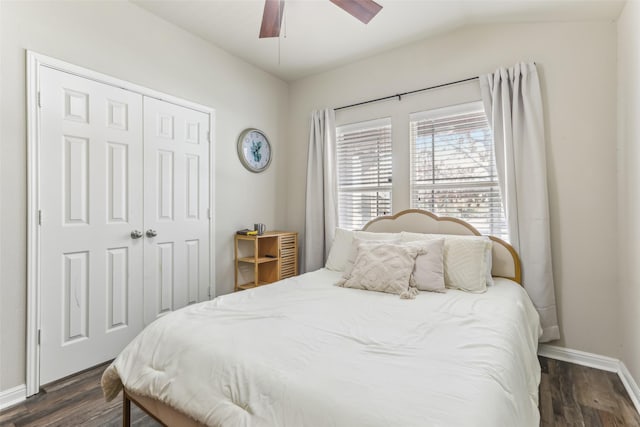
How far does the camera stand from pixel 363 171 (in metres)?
3.39

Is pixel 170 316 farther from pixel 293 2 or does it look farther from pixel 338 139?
pixel 338 139

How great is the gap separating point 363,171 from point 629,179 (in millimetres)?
2086

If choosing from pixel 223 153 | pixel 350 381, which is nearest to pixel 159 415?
pixel 350 381

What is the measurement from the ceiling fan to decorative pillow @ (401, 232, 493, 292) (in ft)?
5.51

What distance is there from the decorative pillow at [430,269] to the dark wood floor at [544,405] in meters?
0.89

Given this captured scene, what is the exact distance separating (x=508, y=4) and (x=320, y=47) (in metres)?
1.62

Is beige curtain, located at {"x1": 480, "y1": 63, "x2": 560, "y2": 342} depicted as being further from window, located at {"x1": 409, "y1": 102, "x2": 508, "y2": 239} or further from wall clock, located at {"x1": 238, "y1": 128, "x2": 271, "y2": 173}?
wall clock, located at {"x1": 238, "y1": 128, "x2": 271, "y2": 173}

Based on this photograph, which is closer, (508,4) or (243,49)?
(508,4)

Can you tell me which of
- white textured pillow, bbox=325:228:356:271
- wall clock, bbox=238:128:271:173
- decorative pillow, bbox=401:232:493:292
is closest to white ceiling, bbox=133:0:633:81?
wall clock, bbox=238:128:271:173

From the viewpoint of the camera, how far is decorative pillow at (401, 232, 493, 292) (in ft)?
7.05

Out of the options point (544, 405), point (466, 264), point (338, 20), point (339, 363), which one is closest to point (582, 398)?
point (544, 405)

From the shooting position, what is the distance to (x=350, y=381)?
3.24 feet

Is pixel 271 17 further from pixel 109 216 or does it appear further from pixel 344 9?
pixel 109 216

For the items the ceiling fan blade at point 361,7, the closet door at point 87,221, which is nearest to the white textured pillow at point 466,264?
the ceiling fan blade at point 361,7
